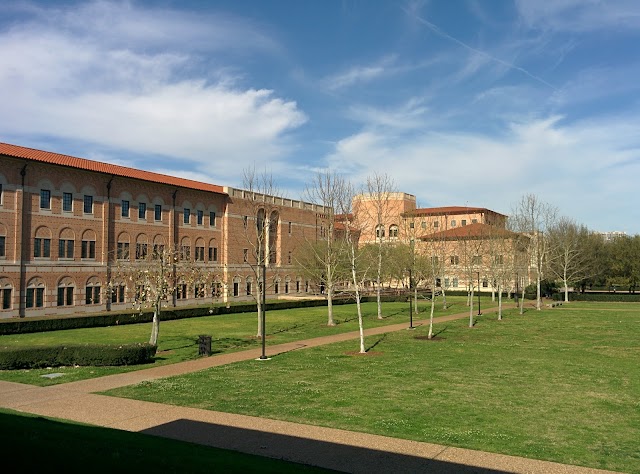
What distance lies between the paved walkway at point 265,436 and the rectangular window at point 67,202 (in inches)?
1226

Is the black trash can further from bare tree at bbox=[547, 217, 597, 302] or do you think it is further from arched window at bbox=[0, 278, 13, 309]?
bare tree at bbox=[547, 217, 597, 302]

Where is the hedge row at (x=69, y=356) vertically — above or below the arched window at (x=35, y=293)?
below

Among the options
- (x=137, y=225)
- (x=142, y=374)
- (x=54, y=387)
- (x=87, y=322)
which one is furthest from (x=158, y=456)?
(x=137, y=225)

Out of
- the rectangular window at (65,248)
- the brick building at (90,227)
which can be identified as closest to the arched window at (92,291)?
the brick building at (90,227)

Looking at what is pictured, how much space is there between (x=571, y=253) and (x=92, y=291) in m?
66.1

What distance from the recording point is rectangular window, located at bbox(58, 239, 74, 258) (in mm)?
44281

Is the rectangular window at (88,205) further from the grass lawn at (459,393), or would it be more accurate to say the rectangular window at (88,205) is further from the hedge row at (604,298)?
the hedge row at (604,298)

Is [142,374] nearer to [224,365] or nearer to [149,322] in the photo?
[224,365]

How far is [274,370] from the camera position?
1925 cm

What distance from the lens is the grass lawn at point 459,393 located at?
438 inches

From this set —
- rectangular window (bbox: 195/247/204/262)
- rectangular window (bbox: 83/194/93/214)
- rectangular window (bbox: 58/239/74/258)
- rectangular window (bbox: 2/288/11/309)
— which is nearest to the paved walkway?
rectangular window (bbox: 2/288/11/309)

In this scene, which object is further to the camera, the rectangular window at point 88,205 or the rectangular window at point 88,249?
the rectangular window at point 88,205

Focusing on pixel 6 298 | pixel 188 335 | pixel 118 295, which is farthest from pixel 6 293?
pixel 188 335

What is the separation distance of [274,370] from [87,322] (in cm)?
2217
